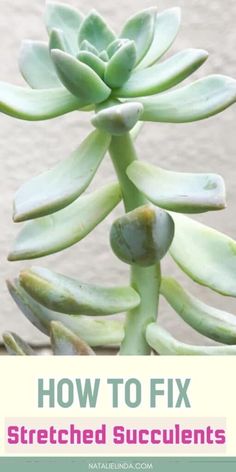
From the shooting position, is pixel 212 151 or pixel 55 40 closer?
pixel 55 40

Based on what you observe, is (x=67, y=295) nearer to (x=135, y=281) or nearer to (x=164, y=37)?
(x=135, y=281)

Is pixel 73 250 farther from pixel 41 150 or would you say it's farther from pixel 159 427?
pixel 159 427

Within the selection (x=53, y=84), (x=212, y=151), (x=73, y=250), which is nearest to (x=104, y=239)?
(x=73, y=250)

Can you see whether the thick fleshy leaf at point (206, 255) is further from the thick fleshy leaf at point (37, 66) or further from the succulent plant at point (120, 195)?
the thick fleshy leaf at point (37, 66)

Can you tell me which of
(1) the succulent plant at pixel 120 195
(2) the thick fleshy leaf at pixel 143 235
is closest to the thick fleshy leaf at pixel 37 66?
(1) the succulent plant at pixel 120 195

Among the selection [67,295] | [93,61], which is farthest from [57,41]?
[67,295]

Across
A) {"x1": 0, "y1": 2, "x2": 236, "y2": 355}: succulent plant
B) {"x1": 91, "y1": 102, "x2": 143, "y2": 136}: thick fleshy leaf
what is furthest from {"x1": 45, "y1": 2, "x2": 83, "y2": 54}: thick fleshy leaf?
{"x1": 91, "y1": 102, "x2": 143, "y2": 136}: thick fleshy leaf
